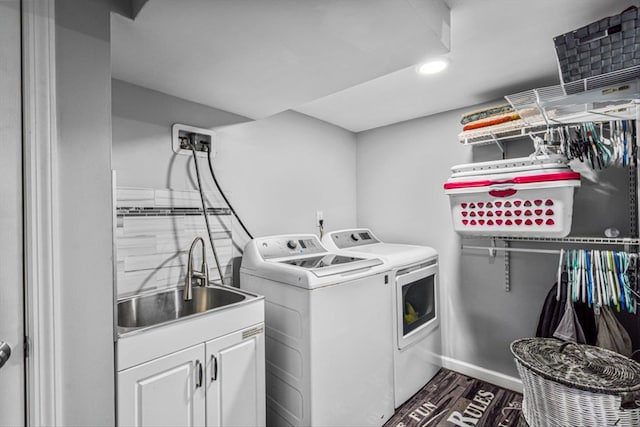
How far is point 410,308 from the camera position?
2240mm

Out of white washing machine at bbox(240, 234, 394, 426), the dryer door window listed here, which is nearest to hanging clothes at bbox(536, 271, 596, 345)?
the dryer door window

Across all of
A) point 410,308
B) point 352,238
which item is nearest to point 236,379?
point 410,308

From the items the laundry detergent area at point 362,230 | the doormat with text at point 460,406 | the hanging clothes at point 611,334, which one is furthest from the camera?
the doormat with text at point 460,406

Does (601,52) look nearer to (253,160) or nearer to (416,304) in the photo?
(416,304)

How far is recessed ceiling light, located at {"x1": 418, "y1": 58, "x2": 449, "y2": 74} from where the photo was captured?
5.67ft

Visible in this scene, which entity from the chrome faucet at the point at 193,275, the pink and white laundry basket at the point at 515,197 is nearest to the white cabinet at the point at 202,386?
the chrome faucet at the point at 193,275

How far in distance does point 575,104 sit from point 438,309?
170cm

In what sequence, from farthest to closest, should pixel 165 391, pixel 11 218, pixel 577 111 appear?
1. pixel 577 111
2. pixel 165 391
3. pixel 11 218

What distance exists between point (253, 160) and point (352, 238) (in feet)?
3.47

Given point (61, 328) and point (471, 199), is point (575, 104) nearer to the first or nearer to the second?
point (471, 199)

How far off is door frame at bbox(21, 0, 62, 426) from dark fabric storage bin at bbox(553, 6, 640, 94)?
1.86 metres

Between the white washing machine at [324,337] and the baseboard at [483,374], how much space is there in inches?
32.9

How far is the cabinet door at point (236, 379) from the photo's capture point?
1312mm

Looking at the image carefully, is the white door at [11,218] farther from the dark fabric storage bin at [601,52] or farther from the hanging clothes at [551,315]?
the hanging clothes at [551,315]
